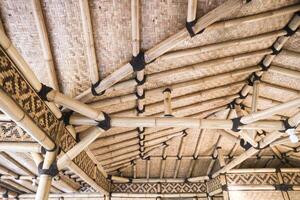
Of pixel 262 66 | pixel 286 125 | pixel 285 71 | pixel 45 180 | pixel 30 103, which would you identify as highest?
Result: pixel 262 66

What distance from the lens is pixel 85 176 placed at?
5121 mm

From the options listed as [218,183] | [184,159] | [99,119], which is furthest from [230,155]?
[99,119]

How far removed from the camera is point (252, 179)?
Answer: 7.42 m

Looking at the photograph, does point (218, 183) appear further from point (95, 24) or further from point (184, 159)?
point (95, 24)

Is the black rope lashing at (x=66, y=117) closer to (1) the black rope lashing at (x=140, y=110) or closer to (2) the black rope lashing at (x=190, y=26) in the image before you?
(1) the black rope lashing at (x=140, y=110)

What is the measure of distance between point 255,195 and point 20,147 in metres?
6.42

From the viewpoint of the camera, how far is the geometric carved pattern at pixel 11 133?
3303mm

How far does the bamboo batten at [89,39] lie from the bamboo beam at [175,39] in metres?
0.19

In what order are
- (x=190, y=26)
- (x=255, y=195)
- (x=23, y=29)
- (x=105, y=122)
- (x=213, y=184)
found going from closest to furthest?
(x=23, y=29), (x=190, y=26), (x=105, y=122), (x=255, y=195), (x=213, y=184)

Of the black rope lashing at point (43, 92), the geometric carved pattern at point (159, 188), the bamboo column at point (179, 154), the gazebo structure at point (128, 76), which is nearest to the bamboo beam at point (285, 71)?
the gazebo structure at point (128, 76)

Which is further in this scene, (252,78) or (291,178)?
(291,178)

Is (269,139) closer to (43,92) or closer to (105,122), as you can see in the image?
(105,122)

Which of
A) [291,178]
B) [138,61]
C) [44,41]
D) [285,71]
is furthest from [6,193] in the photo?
[291,178]

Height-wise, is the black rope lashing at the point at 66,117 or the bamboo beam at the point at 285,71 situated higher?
the bamboo beam at the point at 285,71
